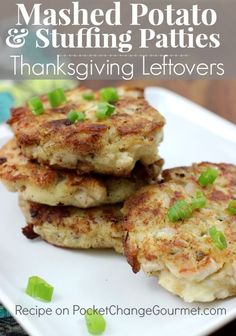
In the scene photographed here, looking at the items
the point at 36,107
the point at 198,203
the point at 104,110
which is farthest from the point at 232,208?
the point at 36,107

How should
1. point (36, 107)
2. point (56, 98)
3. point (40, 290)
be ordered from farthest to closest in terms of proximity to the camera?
point (56, 98) → point (36, 107) → point (40, 290)

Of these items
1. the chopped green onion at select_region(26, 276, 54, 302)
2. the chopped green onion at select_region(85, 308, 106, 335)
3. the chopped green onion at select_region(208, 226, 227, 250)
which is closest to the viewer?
the chopped green onion at select_region(85, 308, 106, 335)

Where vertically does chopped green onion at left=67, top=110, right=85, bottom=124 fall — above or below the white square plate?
above

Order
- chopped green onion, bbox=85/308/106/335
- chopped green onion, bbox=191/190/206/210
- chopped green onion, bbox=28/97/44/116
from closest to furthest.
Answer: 1. chopped green onion, bbox=85/308/106/335
2. chopped green onion, bbox=191/190/206/210
3. chopped green onion, bbox=28/97/44/116

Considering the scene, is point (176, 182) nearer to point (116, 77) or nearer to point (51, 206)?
point (51, 206)

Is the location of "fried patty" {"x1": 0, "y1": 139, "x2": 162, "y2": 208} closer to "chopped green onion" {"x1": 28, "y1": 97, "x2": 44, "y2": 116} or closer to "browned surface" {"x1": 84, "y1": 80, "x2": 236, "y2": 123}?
"chopped green onion" {"x1": 28, "y1": 97, "x2": 44, "y2": 116}

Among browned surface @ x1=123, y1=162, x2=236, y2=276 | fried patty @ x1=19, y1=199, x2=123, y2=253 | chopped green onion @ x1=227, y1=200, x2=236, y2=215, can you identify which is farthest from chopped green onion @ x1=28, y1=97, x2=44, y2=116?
chopped green onion @ x1=227, y1=200, x2=236, y2=215

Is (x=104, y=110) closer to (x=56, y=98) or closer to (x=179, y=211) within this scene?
(x=56, y=98)

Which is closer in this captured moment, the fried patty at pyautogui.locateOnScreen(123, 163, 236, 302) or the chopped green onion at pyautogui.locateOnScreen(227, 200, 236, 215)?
the fried patty at pyautogui.locateOnScreen(123, 163, 236, 302)

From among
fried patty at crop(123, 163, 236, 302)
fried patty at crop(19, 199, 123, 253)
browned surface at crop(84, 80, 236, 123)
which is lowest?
browned surface at crop(84, 80, 236, 123)
